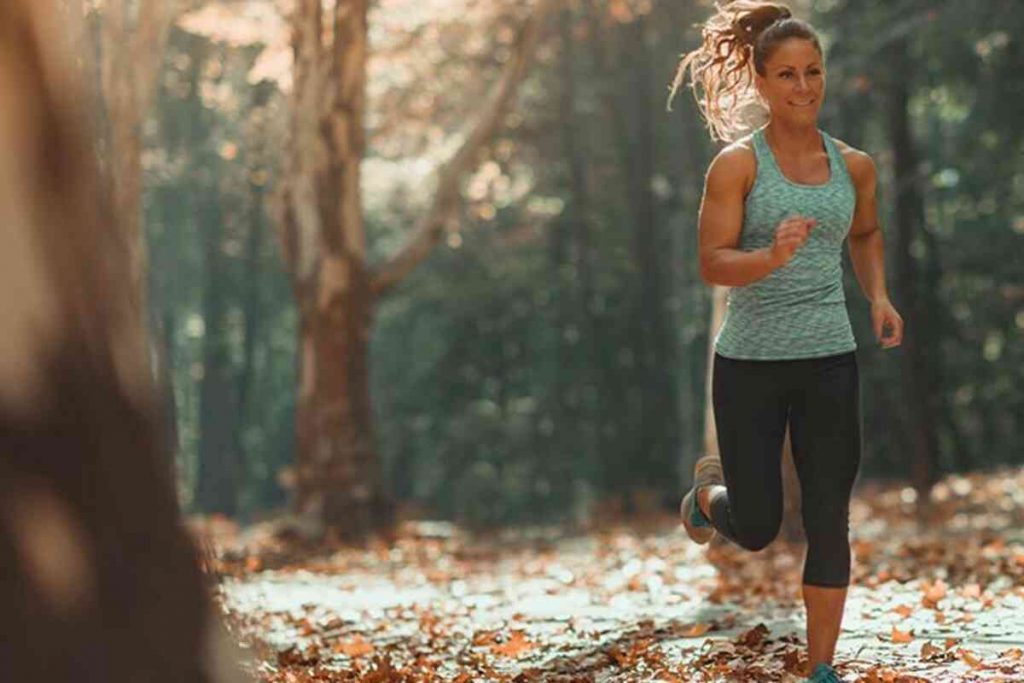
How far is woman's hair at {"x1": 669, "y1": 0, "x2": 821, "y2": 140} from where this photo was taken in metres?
6.48

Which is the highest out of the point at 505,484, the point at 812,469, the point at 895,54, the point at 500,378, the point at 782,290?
the point at 895,54

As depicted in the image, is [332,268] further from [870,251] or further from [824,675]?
[824,675]

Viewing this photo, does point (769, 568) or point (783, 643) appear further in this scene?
point (769, 568)

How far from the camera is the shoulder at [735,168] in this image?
6.35m

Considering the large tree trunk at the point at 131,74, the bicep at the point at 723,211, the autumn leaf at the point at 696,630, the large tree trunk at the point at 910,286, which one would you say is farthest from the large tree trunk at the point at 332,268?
the bicep at the point at 723,211

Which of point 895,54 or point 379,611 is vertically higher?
point 895,54

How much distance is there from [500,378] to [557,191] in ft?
17.2

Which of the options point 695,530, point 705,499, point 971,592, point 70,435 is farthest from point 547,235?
point 70,435

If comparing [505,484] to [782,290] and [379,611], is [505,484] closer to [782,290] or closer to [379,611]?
[379,611]

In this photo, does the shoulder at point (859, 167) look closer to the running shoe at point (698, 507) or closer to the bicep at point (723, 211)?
the bicep at point (723, 211)

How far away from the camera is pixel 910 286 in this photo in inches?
932

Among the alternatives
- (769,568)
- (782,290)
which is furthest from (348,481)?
(782,290)

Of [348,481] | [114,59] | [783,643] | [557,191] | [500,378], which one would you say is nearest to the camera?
[783,643]

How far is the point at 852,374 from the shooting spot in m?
6.33
